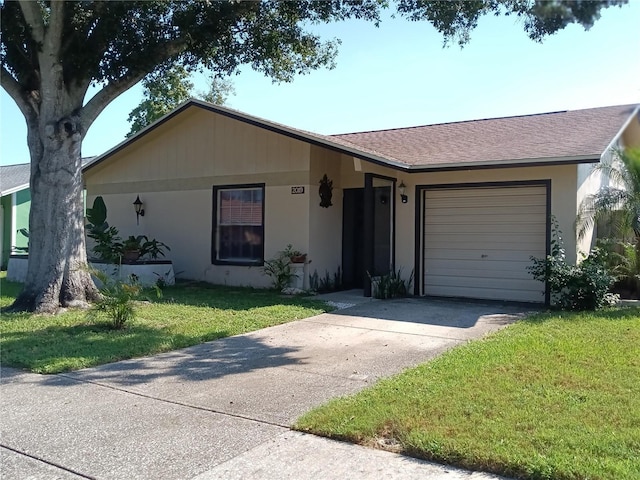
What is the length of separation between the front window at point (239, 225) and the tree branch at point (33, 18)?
5540 millimetres

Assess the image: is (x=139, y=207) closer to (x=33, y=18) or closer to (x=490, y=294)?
(x=33, y=18)

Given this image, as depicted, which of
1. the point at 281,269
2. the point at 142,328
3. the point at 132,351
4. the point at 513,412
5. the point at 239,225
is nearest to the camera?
the point at 513,412

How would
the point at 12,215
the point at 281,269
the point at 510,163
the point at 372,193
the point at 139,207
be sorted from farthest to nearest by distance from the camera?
the point at 12,215 → the point at 139,207 → the point at 281,269 → the point at 372,193 → the point at 510,163

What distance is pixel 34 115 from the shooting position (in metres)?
9.83

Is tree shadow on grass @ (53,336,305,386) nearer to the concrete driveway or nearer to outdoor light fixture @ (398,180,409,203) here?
the concrete driveway

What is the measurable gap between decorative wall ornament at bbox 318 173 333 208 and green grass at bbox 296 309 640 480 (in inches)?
259

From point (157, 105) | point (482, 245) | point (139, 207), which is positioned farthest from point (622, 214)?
point (157, 105)

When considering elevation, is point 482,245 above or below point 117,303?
above

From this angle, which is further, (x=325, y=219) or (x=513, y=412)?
(x=325, y=219)

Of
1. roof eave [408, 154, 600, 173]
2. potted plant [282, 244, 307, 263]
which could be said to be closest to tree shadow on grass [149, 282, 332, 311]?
potted plant [282, 244, 307, 263]

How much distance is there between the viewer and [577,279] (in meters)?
9.40

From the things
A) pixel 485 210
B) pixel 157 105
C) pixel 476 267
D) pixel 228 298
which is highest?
pixel 157 105

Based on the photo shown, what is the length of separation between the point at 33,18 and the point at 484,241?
9.12m

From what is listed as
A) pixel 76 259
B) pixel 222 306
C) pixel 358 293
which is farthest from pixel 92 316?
pixel 358 293
